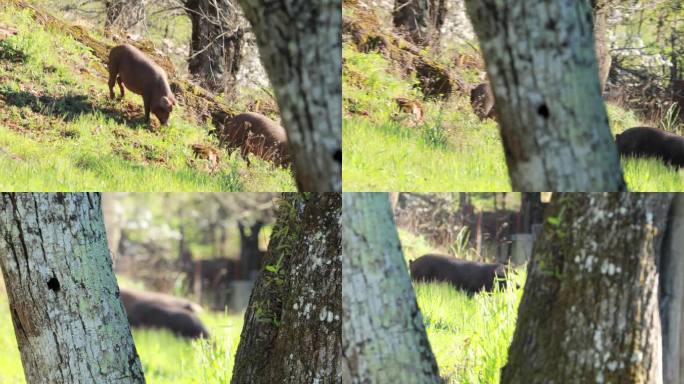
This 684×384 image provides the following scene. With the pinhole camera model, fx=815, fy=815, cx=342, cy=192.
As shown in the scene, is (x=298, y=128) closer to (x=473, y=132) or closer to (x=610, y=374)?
(x=473, y=132)

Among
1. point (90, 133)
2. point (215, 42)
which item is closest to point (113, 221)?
point (90, 133)

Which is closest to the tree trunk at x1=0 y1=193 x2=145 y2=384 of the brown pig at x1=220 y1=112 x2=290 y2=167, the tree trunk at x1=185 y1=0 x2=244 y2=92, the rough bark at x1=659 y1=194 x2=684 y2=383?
the brown pig at x1=220 y1=112 x2=290 y2=167

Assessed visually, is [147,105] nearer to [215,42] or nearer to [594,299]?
[215,42]

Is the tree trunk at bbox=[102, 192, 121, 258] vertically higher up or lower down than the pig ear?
lower down

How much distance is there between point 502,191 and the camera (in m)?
4.03

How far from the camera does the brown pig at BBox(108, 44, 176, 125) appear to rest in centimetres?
446

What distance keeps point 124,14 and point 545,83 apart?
2518mm

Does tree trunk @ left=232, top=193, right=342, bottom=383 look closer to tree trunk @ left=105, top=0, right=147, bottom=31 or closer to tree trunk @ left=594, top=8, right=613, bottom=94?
tree trunk @ left=105, top=0, right=147, bottom=31

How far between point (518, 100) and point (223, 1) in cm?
195

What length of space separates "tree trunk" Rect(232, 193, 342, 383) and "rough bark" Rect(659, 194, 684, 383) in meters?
1.56

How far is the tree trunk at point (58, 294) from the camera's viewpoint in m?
3.65

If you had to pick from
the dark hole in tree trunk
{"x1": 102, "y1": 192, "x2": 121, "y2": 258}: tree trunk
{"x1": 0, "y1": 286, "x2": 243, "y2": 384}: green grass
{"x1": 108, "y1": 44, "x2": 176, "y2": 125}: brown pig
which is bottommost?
{"x1": 0, "y1": 286, "x2": 243, "y2": 384}: green grass

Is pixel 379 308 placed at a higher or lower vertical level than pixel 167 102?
lower

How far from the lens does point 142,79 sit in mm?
4438
